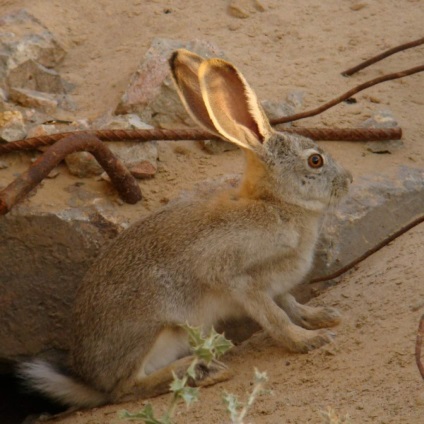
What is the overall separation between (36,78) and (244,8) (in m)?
1.78

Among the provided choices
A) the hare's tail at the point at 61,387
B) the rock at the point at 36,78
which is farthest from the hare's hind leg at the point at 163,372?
the rock at the point at 36,78

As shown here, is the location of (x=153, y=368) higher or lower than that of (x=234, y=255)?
lower

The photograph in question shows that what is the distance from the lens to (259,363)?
4.91 metres

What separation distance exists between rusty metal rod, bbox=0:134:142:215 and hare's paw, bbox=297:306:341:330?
1265 millimetres

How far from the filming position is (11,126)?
5867 mm

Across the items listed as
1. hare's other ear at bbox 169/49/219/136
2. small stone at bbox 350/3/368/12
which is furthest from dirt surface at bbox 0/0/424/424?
hare's other ear at bbox 169/49/219/136

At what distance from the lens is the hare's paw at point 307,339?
15.9 feet

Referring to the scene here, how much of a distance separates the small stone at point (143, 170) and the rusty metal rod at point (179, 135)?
176 mm

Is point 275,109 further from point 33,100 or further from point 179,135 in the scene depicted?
point 33,100

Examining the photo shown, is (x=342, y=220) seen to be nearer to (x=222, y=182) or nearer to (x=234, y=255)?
(x=222, y=182)

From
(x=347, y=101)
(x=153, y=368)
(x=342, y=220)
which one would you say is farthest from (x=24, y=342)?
(x=347, y=101)

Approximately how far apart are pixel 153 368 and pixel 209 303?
0.45m

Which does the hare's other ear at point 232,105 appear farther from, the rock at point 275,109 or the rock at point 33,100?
the rock at point 33,100

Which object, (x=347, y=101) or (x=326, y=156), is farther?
(x=347, y=101)
